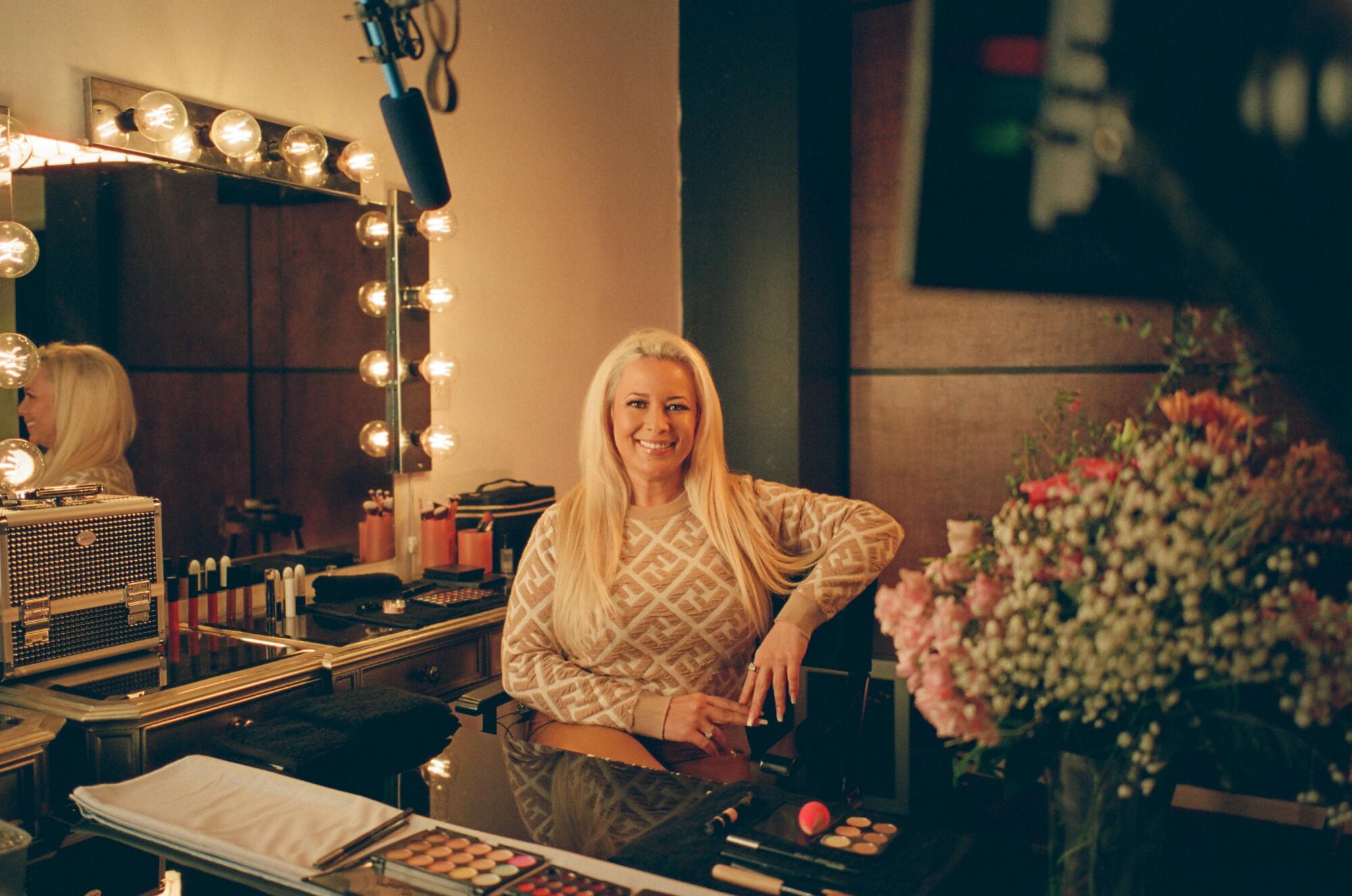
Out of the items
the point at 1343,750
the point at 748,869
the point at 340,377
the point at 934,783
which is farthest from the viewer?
the point at 340,377

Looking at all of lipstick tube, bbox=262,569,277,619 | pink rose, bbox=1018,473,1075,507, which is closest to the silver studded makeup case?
lipstick tube, bbox=262,569,277,619

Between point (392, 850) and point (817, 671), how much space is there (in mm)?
1089

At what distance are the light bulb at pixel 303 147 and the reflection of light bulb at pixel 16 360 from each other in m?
0.84

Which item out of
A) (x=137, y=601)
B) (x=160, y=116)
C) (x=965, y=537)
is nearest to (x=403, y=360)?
(x=160, y=116)

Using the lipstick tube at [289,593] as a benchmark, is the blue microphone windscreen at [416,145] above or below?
above

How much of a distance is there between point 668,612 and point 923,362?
2087 mm

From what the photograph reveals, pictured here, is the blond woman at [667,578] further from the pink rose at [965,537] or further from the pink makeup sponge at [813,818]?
the pink rose at [965,537]

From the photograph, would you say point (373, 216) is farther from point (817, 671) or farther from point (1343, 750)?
point (1343, 750)

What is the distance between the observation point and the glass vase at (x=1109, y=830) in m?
0.92

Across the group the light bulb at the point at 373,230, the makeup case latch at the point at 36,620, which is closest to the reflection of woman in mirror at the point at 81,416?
the makeup case latch at the point at 36,620

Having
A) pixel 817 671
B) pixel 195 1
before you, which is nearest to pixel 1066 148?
pixel 817 671

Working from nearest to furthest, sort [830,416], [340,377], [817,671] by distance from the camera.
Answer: [817,671] < [340,377] < [830,416]

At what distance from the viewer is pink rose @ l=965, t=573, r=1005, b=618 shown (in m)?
0.92

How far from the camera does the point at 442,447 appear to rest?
10.2 ft
